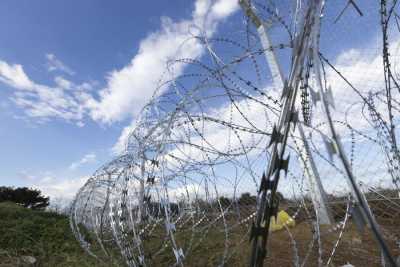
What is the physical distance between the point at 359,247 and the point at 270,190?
3.69 m

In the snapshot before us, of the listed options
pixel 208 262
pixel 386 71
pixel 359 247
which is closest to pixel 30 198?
pixel 208 262

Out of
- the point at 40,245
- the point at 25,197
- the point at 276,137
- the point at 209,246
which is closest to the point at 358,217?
the point at 276,137

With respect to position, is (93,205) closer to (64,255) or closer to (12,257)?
(64,255)

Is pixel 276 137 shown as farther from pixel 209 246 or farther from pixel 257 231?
pixel 209 246

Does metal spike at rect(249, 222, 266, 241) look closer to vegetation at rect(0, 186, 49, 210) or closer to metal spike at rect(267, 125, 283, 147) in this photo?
metal spike at rect(267, 125, 283, 147)

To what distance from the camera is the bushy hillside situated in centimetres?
579

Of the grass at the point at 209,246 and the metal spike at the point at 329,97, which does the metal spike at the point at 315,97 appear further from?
the grass at the point at 209,246

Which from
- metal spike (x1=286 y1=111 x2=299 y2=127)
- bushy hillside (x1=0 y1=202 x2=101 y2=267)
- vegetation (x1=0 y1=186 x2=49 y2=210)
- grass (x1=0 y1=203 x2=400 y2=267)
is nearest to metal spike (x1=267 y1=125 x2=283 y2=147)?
metal spike (x1=286 y1=111 x2=299 y2=127)

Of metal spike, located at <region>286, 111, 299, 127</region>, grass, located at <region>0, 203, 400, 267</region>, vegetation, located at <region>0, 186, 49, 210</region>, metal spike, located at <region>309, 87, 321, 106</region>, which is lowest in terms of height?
grass, located at <region>0, 203, 400, 267</region>

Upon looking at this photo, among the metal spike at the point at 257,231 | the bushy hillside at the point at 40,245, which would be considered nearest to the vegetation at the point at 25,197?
the bushy hillside at the point at 40,245

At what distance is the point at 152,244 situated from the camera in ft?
20.9

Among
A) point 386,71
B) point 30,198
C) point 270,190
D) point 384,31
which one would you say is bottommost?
point 270,190

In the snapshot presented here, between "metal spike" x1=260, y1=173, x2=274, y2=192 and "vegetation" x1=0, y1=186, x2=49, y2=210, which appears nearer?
"metal spike" x1=260, y1=173, x2=274, y2=192

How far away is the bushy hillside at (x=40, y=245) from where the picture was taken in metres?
5.79
